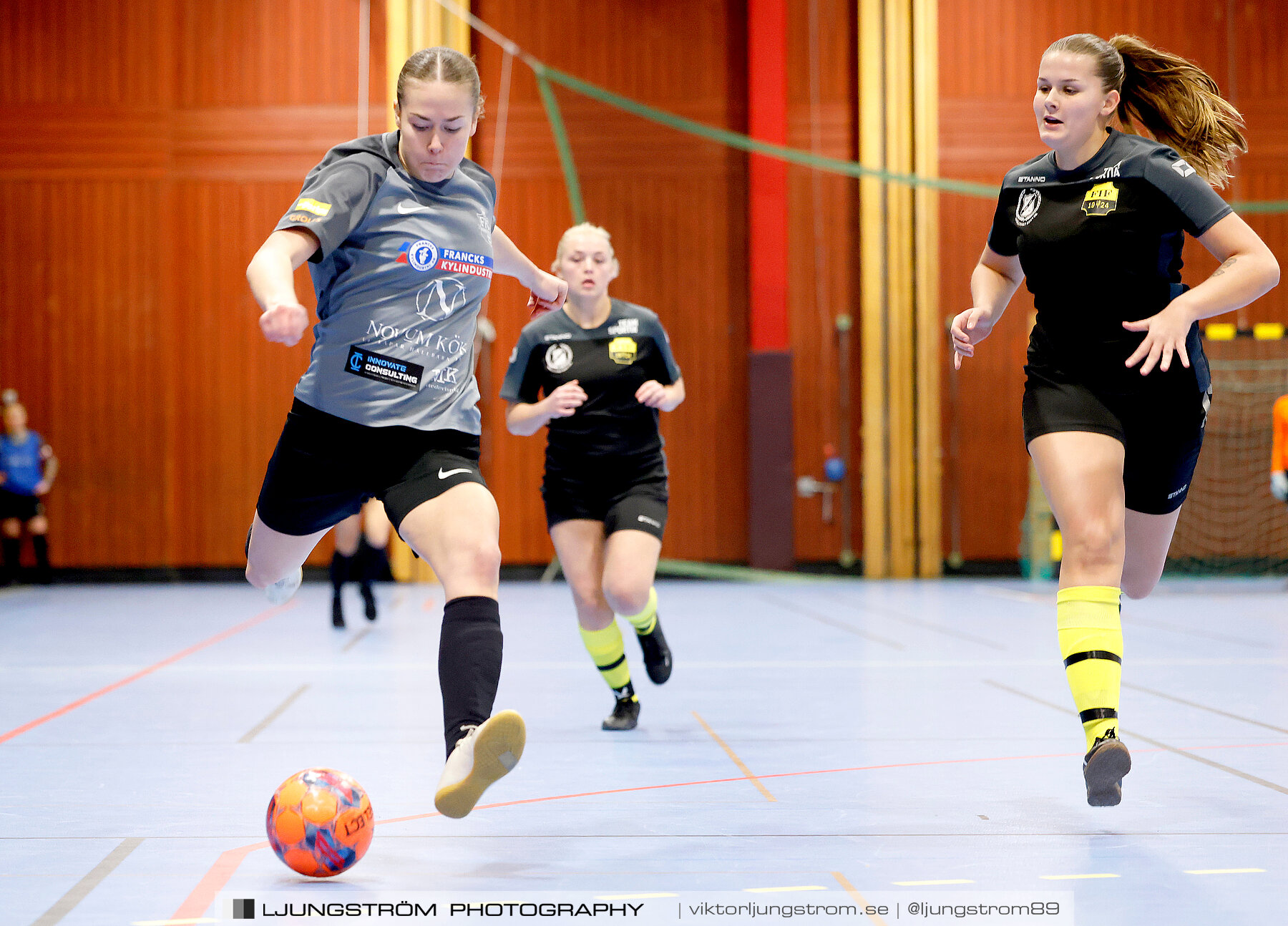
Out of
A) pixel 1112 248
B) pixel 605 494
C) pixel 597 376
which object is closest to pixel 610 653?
pixel 605 494

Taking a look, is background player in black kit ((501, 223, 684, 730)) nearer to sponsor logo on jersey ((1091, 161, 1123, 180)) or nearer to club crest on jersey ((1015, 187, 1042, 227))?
club crest on jersey ((1015, 187, 1042, 227))

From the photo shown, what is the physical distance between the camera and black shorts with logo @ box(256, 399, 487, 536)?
268 centimetres

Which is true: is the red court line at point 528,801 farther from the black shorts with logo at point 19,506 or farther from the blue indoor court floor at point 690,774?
the black shorts with logo at point 19,506

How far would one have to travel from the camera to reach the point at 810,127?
12.4m

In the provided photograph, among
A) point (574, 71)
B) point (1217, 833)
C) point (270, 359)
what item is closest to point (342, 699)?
point (1217, 833)

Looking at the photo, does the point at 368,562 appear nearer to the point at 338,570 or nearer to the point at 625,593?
the point at 338,570

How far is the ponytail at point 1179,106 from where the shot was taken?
318 centimetres

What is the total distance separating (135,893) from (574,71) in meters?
11.2

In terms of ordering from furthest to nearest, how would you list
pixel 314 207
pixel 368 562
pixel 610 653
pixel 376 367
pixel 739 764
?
1. pixel 368 562
2. pixel 610 653
3. pixel 739 764
4. pixel 376 367
5. pixel 314 207

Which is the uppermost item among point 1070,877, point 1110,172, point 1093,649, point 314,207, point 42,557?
point 1110,172

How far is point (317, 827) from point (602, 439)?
2.34m

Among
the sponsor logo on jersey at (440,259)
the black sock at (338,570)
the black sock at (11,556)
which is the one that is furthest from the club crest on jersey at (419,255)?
the black sock at (11,556)

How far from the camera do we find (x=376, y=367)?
266cm

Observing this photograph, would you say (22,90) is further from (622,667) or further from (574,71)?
(622,667)
